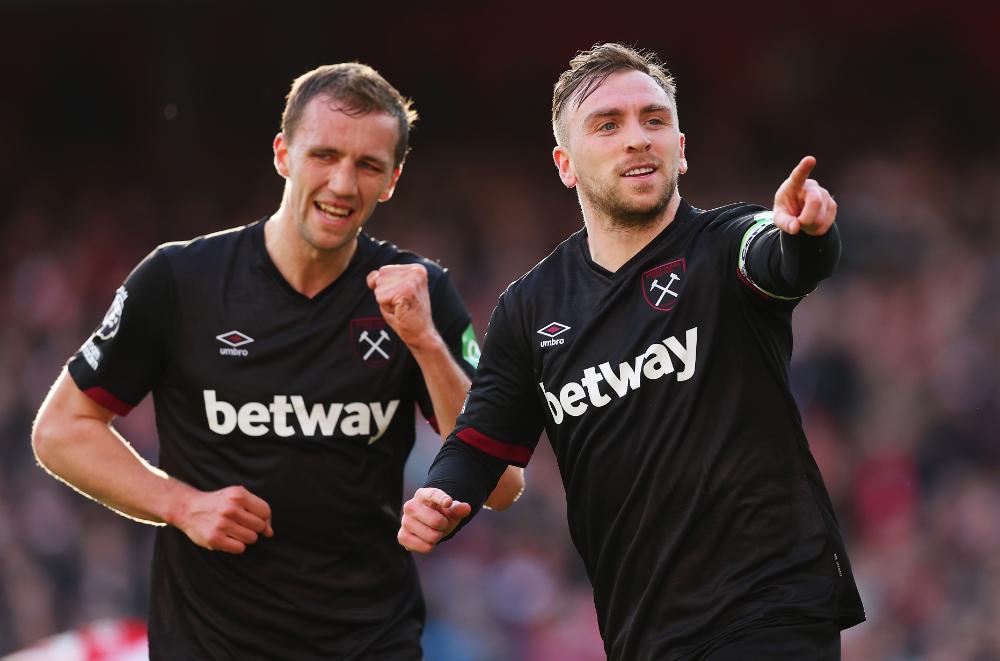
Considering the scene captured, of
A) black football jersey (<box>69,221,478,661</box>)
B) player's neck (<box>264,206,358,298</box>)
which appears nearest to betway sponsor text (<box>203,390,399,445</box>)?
black football jersey (<box>69,221,478,661</box>)

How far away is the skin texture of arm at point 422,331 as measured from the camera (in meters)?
4.46

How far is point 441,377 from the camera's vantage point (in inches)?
178

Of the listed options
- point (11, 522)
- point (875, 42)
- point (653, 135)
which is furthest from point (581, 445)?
point (11, 522)

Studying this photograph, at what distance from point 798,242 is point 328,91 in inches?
77.9

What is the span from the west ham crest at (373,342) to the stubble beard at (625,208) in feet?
3.34

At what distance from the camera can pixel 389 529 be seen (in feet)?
15.3

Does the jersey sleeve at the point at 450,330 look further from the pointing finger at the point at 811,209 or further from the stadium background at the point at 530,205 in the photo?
the stadium background at the point at 530,205

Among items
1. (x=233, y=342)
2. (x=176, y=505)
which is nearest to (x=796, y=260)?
(x=233, y=342)

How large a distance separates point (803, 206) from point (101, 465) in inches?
98.2

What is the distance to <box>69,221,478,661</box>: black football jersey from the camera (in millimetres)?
4539

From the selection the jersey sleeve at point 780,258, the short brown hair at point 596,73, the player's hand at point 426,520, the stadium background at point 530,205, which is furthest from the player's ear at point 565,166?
the stadium background at point 530,205

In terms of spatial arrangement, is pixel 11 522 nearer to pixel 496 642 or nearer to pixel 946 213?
pixel 496 642

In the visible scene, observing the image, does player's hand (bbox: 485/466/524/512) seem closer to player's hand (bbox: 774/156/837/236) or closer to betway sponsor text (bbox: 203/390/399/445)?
betway sponsor text (bbox: 203/390/399/445)

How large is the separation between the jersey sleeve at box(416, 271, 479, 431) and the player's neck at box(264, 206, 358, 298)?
35 centimetres
